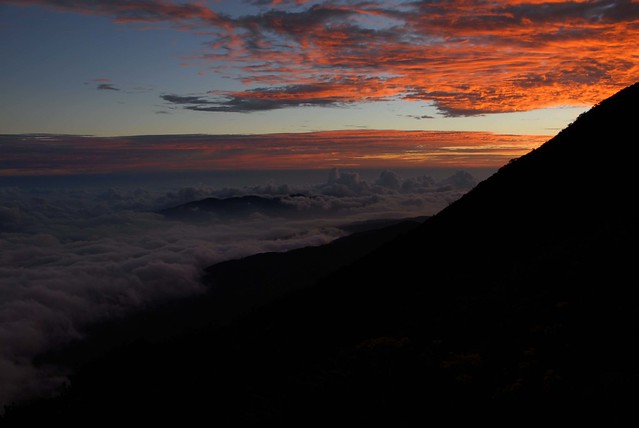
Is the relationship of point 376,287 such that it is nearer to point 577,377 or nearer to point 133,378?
point 133,378

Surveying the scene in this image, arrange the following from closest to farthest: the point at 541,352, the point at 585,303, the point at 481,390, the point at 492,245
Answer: the point at 481,390 < the point at 541,352 < the point at 585,303 < the point at 492,245

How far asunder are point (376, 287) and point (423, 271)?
2.80 meters

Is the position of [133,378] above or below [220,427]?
below

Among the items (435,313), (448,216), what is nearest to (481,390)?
(435,313)

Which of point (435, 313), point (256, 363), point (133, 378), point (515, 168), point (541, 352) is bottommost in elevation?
point (133, 378)

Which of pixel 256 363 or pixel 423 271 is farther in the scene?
pixel 423 271

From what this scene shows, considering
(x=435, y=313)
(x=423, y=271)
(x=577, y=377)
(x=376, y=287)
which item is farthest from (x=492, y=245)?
(x=577, y=377)

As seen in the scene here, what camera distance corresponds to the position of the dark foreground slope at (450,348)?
865 cm

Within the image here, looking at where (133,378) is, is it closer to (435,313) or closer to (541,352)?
(435,313)

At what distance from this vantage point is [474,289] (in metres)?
18.0

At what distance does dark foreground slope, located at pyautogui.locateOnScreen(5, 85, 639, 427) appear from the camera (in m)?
8.65

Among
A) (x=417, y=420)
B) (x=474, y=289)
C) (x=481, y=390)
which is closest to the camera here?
(x=417, y=420)

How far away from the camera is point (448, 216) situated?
37500mm

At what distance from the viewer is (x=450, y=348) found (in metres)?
11.6
